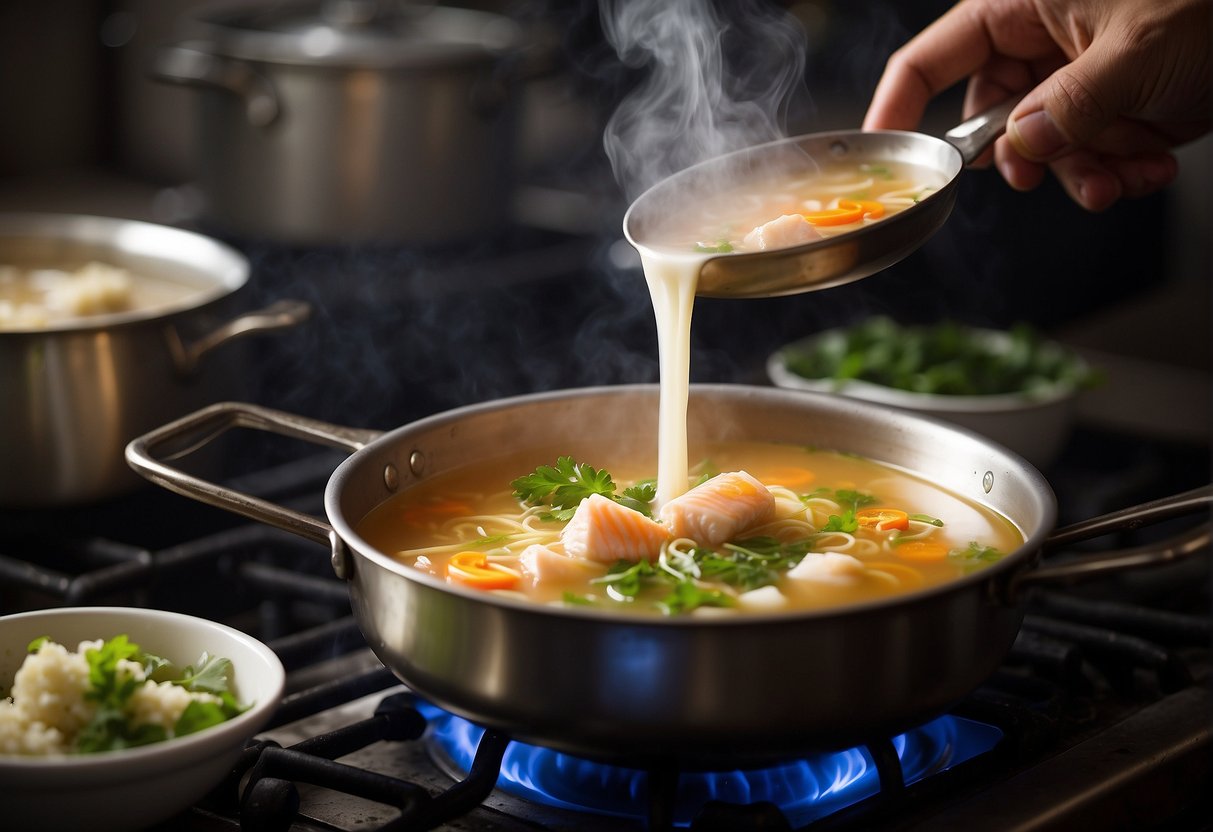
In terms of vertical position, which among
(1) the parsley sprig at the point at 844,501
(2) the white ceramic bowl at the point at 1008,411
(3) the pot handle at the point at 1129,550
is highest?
(3) the pot handle at the point at 1129,550

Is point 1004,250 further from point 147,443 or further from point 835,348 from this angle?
point 147,443

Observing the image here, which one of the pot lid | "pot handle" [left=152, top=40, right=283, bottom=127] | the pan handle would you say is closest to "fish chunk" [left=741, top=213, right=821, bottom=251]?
the pan handle

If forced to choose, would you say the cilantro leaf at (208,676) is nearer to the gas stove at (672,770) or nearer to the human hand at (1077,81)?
the gas stove at (672,770)

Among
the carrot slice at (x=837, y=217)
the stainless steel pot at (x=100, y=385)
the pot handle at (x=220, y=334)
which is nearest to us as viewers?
the carrot slice at (x=837, y=217)

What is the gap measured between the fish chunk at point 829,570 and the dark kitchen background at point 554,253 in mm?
1673

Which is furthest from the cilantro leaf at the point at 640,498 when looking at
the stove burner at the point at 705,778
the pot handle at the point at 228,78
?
the pot handle at the point at 228,78

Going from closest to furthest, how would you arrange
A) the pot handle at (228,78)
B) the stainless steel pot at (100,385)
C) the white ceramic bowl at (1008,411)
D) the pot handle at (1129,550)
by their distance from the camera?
the pot handle at (1129,550) → the stainless steel pot at (100,385) → the white ceramic bowl at (1008,411) → the pot handle at (228,78)

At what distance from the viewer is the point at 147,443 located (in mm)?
2109

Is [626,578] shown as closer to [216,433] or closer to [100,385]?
[216,433]

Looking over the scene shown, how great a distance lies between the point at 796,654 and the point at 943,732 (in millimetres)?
661

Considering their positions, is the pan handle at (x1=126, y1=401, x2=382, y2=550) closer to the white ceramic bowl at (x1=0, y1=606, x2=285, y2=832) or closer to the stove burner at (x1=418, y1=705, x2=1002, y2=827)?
the white ceramic bowl at (x1=0, y1=606, x2=285, y2=832)

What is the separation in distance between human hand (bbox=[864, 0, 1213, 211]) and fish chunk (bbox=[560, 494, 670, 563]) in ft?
3.31

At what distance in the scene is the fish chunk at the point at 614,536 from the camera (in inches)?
81.3

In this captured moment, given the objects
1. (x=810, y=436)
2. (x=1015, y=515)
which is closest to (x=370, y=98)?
(x=810, y=436)
